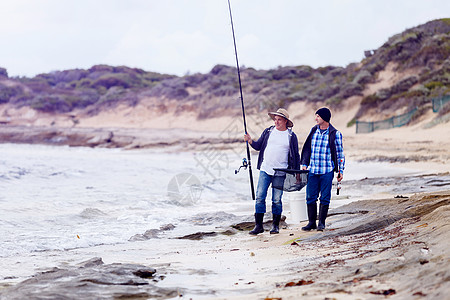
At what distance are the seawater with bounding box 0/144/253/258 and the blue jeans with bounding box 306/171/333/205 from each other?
5.90ft

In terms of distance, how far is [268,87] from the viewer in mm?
43000

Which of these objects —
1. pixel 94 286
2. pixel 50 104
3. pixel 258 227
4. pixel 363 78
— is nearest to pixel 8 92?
pixel 50 104

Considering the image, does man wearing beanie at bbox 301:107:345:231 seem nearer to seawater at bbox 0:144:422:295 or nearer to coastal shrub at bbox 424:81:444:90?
seawater at bbox 0:144:422:295

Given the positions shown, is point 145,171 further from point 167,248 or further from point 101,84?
point 101,84

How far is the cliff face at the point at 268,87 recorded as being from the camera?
29.5 meters

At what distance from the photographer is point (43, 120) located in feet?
146

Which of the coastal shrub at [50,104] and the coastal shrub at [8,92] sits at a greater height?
the coastal shrub at [8,92]

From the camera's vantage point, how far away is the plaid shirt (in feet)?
18.4

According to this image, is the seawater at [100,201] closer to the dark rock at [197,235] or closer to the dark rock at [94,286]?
the dark rock at [197,235]

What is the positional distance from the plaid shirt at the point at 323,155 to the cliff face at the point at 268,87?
60.0 feet

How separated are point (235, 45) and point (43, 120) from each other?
39.8 m

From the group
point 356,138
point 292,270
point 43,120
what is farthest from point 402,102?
point 43,120

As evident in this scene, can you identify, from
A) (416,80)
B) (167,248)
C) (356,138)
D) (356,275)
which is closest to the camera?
(356,275)

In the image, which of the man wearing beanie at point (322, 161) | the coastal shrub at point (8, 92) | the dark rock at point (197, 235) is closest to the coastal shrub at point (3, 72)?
the coastal shrub at point (8, 92)
